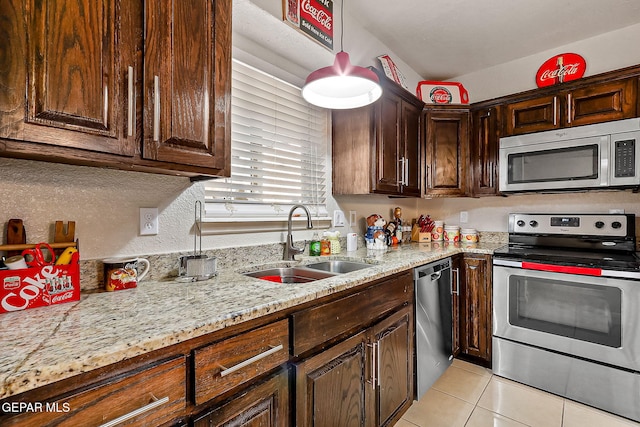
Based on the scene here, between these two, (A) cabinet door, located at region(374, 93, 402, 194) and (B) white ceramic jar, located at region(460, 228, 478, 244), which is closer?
(A) cabinet door, located at region(374, 93, 402, 194)

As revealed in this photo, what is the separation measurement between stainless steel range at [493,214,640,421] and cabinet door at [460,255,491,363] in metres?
0.07

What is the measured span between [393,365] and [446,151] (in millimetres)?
1963

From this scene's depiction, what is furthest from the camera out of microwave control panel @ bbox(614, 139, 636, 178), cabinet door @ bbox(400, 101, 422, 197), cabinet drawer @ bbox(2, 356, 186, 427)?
cabinet door @ bbox(400, 101, 422, 197)

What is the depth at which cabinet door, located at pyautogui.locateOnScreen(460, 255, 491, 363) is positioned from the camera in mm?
2293

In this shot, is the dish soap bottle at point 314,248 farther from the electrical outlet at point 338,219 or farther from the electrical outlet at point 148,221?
the electrical outlet at point 148,221

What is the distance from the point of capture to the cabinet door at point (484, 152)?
8.48 ft

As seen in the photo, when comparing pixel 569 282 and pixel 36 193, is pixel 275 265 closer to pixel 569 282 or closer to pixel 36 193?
pixel 36 193

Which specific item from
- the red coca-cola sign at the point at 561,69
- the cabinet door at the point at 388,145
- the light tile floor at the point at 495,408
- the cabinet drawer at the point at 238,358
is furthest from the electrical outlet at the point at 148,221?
the red coca-cola sign at the point at 561,69

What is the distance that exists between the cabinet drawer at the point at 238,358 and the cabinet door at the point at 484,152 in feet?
7.67

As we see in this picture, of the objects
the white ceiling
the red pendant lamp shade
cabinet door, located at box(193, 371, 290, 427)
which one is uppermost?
the white ceiling

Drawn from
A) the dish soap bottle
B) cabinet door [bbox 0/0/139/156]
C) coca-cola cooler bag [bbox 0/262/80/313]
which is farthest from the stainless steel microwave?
coca-cola cooler bag [bbox 0/262/80/313]

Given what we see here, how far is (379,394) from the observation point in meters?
1.45

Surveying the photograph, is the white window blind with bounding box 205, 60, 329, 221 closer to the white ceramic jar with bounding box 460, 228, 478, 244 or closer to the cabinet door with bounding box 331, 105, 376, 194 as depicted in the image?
the cabinet door with bounding box 331, 105, 376, 194

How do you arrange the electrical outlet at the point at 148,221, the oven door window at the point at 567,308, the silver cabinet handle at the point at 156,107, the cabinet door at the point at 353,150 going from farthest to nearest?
1. the cabinet door at the point at 353,150
2. the oven door window at the point at 567,308
3. the electrical outlet at the point at 148,221
4. the silver cabinet handle at the point at 156,107
